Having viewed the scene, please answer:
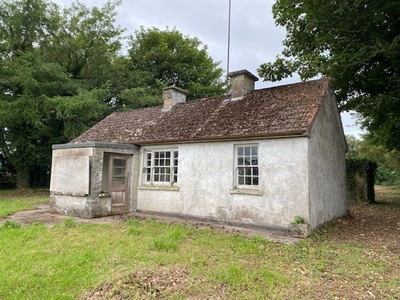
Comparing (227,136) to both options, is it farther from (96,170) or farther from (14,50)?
(14,50)

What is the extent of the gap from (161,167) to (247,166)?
13.9 feet

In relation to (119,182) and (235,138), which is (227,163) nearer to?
(235,138)

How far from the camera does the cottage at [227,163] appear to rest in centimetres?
877

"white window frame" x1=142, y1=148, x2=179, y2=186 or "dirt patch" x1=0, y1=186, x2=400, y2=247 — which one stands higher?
"white window frame" x1=142, y1=148, x2=179, y2=186

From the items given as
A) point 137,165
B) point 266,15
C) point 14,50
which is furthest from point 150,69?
point 137,165

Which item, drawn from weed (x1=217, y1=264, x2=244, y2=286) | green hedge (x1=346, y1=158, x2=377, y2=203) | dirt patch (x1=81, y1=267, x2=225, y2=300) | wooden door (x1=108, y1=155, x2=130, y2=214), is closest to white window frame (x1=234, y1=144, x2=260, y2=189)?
weed (x1=217, y1=264, x2=244, y2=286)

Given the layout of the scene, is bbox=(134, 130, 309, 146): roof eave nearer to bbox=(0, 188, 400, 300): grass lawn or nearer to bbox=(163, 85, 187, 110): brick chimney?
bbox=(0, 188, 400, 300): grass lawn

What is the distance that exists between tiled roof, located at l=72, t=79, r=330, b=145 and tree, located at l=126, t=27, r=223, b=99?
15511 millimetres

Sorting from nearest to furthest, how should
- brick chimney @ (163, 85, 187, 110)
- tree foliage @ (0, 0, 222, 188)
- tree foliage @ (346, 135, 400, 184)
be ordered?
brick chimney @ (163, 85, 187, 110) < tree foliage @ (0, 0, 222, 188) < tree foliage @ (346, 135, 400, 184)

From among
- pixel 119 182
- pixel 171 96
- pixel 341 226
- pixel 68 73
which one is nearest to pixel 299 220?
pixel 341 226

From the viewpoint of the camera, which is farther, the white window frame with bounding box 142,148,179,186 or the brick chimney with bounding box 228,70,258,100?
the brick chimney with bounding box 228,70,258,100

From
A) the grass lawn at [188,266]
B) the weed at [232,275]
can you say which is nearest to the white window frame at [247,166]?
the grass lawn at [188,266]

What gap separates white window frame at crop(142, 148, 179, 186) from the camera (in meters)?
11.7

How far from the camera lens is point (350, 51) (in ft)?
36.2
